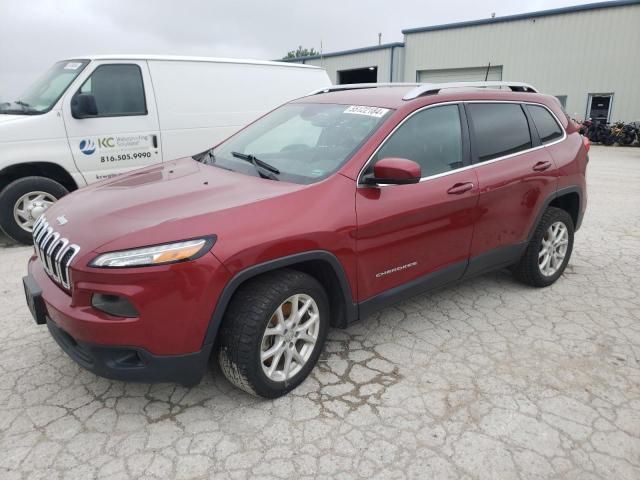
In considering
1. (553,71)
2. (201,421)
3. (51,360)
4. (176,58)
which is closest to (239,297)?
(201,421)

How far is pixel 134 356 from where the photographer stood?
2.32 metres

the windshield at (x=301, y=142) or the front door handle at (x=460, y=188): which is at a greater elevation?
the windshield at (x=301, y=142)

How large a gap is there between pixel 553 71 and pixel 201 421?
70.1 feet

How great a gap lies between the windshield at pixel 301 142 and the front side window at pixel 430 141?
0.16 metres

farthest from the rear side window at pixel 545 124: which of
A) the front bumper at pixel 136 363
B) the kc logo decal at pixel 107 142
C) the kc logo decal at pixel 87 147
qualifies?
the kc logo decal at pixel 87 147

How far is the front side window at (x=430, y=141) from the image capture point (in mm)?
3061

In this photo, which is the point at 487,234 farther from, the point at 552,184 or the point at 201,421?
the point at 201,421

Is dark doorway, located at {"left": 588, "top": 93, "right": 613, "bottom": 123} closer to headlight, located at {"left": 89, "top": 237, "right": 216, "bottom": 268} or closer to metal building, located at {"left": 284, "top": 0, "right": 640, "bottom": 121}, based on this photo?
metal building, located at {"left": 284, "top": 0, "right": 640, "bottom": 121}

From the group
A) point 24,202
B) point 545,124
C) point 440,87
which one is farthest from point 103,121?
point 545,124

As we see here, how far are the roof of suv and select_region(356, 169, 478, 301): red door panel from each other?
54 centimetres

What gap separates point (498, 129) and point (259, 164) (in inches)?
73.6

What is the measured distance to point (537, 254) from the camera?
4094mm

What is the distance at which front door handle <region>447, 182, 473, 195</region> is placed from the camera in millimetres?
3246

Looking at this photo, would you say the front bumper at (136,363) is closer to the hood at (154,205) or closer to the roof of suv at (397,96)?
the hood at (154,205)
